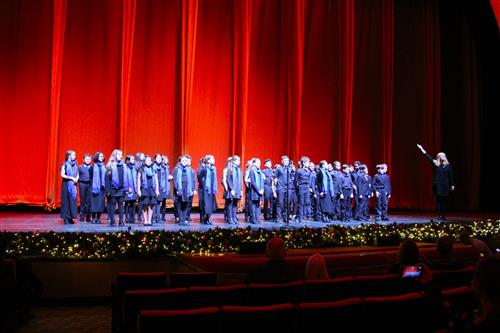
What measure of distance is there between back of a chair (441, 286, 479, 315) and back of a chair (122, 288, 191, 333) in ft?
5.97

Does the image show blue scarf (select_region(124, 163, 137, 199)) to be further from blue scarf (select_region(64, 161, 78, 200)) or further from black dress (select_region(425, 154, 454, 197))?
black dress (select_region(425, 154, 454, 197))

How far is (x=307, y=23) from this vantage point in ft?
57.3

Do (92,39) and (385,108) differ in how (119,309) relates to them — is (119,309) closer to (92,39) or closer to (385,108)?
(92,39)

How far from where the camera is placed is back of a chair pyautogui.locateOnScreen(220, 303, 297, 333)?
9.80 feet

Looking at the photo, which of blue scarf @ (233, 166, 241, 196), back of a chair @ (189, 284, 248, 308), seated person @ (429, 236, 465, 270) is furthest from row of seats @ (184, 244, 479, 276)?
blue scarf @ (233, 166, 241, 196)

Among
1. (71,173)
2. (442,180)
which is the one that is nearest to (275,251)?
(71,173)

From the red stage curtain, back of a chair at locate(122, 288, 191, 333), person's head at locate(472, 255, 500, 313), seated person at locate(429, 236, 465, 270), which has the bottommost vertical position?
back of a chair at locate(122, 288, 191, 333)

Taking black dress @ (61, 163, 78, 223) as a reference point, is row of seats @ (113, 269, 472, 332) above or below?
below

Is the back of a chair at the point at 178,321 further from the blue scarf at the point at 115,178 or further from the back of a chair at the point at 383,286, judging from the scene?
the blue scarf at the point at 115,178

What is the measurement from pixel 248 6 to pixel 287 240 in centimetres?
957

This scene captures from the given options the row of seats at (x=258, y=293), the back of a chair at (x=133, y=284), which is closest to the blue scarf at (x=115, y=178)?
the back of a chair at (x=133, y=284)

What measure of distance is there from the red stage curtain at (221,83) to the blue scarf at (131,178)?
4.21 meters

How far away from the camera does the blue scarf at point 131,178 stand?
36.2ft

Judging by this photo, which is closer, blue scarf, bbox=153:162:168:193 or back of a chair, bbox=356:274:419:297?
back of a chair, bbox=356:274:419:297
